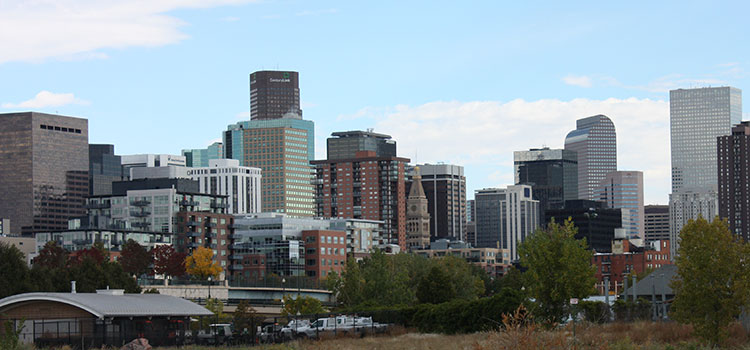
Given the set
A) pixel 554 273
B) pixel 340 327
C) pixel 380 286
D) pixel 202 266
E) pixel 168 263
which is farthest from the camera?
pixel 202 266

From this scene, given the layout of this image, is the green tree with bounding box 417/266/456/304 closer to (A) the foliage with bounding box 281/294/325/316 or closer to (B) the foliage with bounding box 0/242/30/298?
(A) the foliage with bounding box 281/294/325/316

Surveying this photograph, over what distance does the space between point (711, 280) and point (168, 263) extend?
134 metres

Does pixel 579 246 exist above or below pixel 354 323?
above

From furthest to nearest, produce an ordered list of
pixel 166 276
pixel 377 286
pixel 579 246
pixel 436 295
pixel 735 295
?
pixel 166 276
pixel 377 286
pixel 436 295
pixel 579 246
pixel 735 295

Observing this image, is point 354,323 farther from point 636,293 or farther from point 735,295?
point 636,293

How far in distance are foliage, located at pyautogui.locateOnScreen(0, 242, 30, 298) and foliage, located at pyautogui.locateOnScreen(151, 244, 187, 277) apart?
58475mm

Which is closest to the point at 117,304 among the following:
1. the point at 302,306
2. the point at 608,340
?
the point at 608,340

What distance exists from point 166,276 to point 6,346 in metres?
140

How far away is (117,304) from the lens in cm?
8188

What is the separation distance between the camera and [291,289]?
188625 mm

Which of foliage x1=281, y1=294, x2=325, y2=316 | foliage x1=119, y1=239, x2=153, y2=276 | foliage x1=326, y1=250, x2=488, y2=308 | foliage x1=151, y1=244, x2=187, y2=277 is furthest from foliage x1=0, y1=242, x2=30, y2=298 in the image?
foliage x1=151, y1=244, x2=187, y2=277

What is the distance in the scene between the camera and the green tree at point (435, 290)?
120 metres

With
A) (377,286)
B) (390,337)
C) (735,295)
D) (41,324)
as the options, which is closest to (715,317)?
(735,295)

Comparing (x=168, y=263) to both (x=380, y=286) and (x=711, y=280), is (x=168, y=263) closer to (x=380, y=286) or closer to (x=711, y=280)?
(x=380, y=286)
